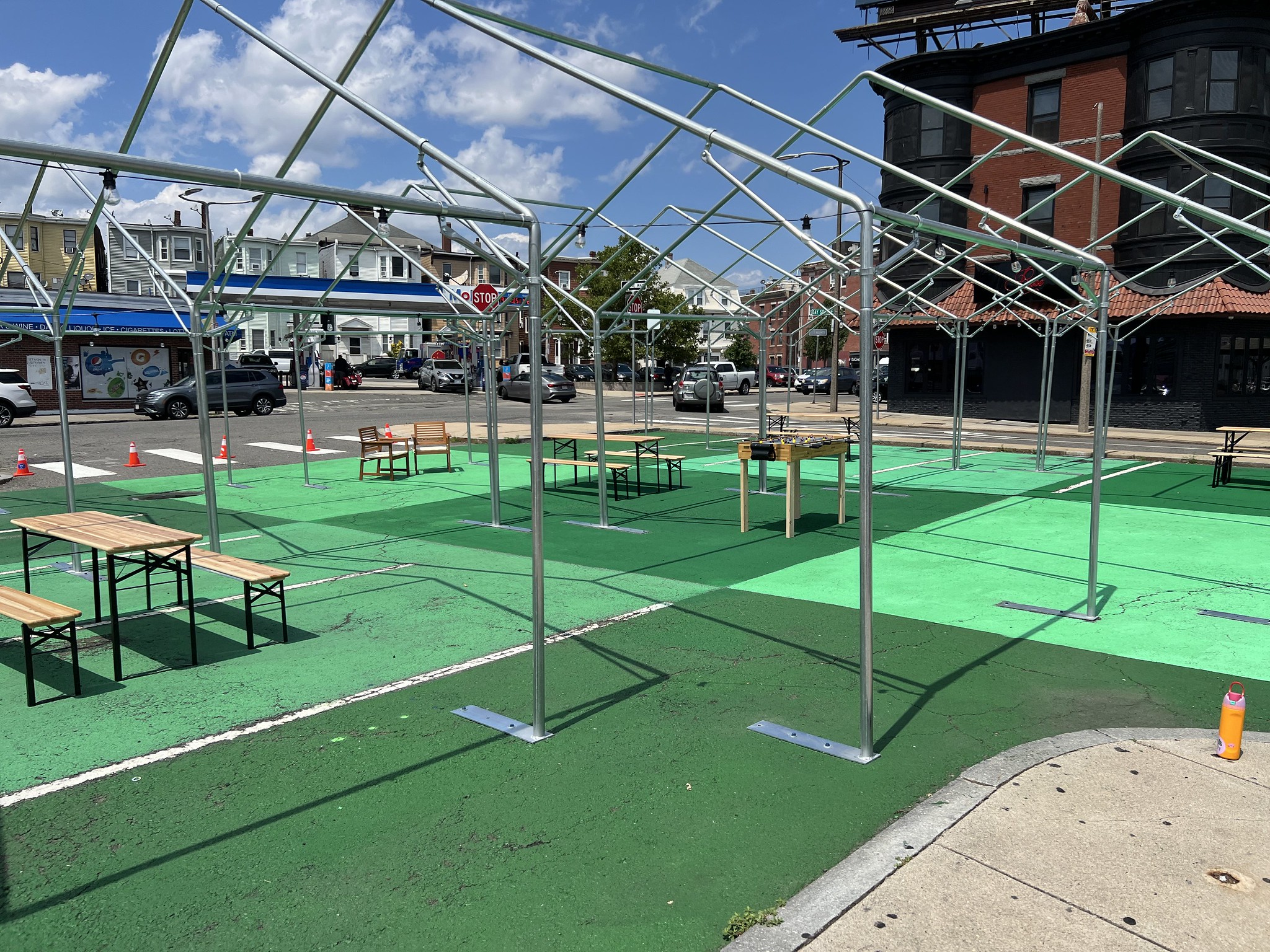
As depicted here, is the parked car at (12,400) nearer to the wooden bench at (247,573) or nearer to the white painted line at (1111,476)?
the wooden bench at (247,573)

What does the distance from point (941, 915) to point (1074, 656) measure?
4031mm

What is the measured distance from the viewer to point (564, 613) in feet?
27.7

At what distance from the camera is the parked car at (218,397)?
3178 centimetres

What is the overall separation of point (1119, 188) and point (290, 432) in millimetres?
27721

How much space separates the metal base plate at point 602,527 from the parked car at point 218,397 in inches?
835

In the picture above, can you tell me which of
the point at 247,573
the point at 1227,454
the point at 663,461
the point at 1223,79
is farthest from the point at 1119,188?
the point at 247,573

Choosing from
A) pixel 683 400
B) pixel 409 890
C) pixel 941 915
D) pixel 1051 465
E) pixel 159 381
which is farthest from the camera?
pixel 683 400

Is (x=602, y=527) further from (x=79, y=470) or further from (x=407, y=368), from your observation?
(x=407, y=368)

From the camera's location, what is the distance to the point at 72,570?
33.3 feet

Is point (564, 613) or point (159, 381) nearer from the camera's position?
point (564, 613)

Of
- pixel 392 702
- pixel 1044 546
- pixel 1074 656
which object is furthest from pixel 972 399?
pixel 392 702

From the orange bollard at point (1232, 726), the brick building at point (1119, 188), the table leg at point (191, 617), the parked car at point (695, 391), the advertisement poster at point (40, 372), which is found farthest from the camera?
the parked car at point (695, 391)

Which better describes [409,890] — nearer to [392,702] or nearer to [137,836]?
[137,836]

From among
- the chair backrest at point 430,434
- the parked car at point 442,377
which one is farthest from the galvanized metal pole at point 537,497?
the parked car at point 442,377
